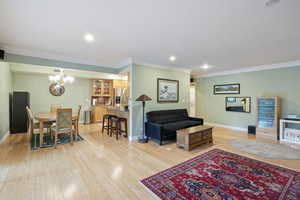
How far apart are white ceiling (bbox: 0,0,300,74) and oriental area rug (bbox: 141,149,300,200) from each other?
2598mm

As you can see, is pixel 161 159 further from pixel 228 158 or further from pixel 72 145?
pixel 72 145

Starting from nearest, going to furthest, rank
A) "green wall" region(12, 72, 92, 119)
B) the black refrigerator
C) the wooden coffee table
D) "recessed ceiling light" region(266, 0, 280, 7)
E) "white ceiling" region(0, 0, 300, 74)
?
"recessed ceiling light" region(266, 0, 280, 7), "white ceiling" region(0, 0, 300, 74), the wooden coffee table, the black refrigerator, "green wall" region(12, 72, 92, 119)

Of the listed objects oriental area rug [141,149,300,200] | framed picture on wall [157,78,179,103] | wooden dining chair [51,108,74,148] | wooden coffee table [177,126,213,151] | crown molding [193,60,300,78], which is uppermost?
crown molding [193,60,300,78]

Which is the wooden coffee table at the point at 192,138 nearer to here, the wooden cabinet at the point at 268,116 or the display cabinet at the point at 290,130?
the wooden cabinet at the point at 268,116

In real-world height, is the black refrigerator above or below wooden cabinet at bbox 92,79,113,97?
below

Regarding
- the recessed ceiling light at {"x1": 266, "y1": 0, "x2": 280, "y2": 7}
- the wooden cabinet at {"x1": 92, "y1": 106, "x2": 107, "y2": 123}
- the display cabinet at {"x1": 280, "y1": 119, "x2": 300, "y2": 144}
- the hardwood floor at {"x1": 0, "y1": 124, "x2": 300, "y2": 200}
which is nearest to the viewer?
the recessed ceiling light at {"x1": 266, "y1": 0, "x2": 280, "y2": 7}

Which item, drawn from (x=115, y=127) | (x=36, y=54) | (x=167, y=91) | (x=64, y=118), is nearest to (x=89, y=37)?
(x=36, y=54)

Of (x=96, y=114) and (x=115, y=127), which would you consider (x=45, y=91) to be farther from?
(x=115, y=127)

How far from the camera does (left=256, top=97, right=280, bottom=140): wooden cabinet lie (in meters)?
4.60

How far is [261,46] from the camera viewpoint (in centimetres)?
327

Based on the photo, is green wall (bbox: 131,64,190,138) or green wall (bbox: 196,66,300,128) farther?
green wall (bbox: 196,66,300,128)

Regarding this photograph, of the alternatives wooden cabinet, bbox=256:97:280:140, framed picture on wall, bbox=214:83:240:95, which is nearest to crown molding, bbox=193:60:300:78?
framed picture on wall, bbox=214:83:240:95

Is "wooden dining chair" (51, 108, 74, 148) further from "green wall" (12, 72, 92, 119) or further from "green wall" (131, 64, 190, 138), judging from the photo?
"green wall" (12, 72, 92, 119)

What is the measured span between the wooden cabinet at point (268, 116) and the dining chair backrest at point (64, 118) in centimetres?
636
